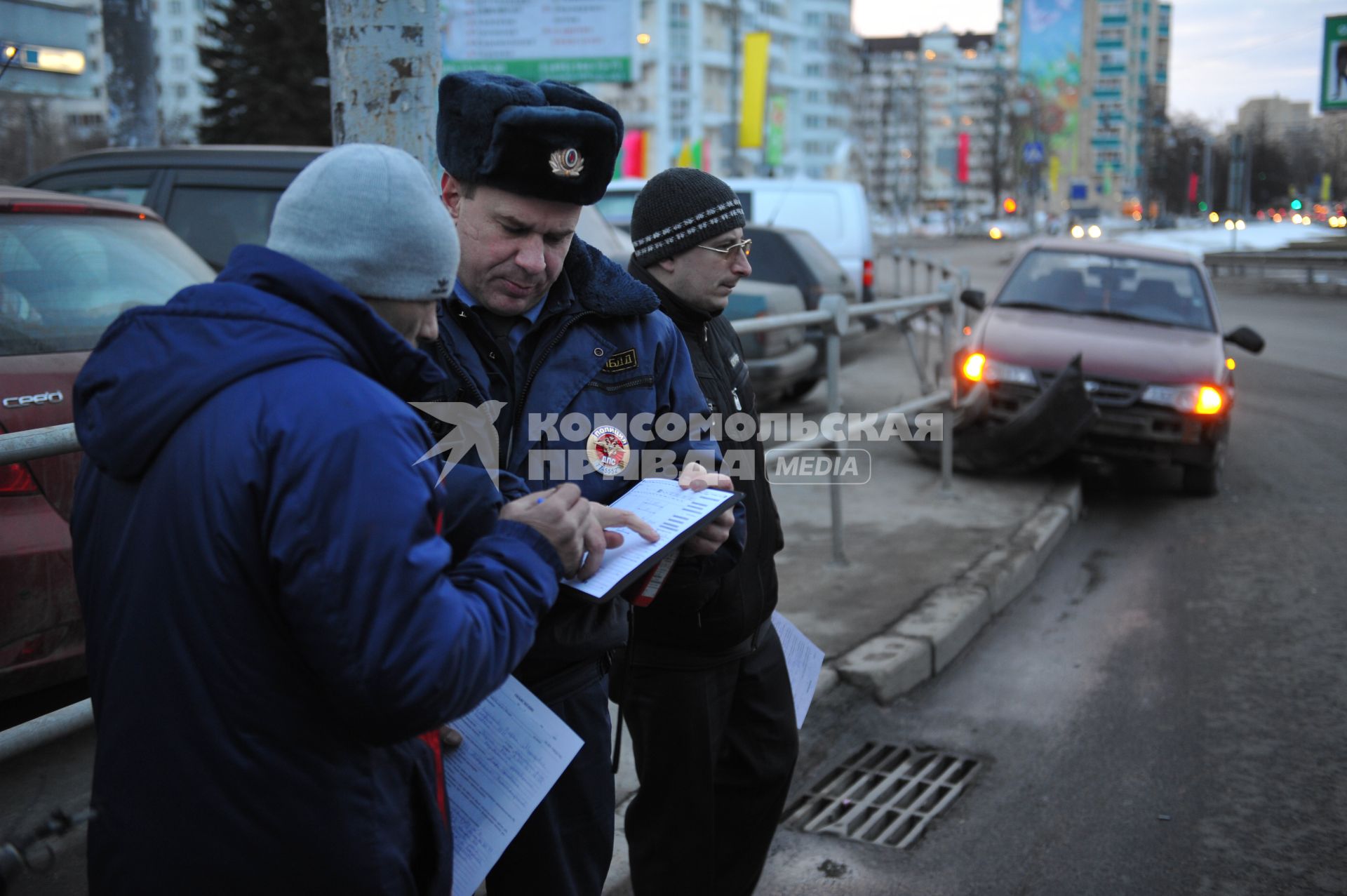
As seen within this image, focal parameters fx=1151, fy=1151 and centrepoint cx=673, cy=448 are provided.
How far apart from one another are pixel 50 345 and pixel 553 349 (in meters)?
2.43

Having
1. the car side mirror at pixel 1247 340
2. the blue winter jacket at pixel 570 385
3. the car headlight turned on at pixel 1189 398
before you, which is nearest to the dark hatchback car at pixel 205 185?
the car headlight turned on at pixel 1189 398

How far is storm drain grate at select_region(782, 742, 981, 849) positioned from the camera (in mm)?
3662

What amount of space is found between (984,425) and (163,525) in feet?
24.1

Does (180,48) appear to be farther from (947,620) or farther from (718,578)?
(718,578)

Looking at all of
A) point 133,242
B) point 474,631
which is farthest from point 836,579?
point 474,631

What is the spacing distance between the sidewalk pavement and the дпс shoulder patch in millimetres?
1721

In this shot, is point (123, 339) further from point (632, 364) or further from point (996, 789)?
point (996, 789)

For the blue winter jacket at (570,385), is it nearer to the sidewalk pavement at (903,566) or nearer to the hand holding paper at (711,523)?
the hand holding paper at (711,523)

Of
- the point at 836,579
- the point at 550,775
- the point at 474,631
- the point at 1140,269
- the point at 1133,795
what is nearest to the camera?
the point at 474,631

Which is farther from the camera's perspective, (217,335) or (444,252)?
(444,252)

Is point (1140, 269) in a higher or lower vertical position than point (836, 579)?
higher

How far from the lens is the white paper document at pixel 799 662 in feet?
9.96

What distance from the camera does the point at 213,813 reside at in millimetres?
1395

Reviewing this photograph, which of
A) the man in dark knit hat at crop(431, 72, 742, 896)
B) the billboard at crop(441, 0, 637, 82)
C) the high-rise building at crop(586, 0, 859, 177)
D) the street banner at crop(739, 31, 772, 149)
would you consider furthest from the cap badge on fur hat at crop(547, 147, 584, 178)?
the high-rise building at crop(586, 0, 859, 177)
